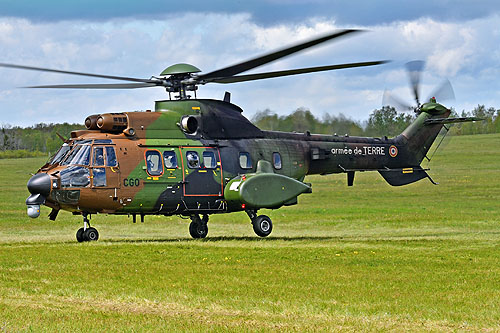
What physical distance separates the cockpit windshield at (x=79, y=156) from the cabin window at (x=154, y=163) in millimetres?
1894

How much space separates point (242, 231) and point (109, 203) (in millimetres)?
11066

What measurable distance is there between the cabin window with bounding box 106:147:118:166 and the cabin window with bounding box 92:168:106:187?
0.89ft

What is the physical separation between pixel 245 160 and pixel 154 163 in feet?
11.3

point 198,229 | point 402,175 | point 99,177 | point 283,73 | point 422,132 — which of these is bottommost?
point 198,229

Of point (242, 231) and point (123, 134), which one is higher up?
point (123, 134)

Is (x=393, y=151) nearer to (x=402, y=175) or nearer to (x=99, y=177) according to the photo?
(x=402, y=175)

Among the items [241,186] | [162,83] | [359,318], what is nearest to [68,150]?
[162,83]

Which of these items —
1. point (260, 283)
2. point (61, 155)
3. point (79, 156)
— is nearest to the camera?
point (260, 283)

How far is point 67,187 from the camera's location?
23.3 metres

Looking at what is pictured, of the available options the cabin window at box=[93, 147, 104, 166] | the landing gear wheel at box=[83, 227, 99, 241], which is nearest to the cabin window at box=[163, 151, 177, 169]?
the cabin window at box=[93, 147, 104, 166]

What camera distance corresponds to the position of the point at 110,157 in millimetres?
24031

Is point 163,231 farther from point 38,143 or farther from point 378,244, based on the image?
point 38,143

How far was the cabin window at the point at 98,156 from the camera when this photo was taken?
2381 centimetres

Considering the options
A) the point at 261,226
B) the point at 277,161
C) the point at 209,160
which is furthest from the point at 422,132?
the point at 209,160
